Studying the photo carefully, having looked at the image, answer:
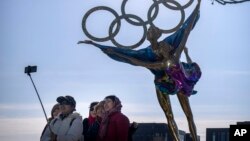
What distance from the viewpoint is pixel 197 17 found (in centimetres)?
1099

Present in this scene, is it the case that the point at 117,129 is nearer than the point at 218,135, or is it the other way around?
the point at 117,129

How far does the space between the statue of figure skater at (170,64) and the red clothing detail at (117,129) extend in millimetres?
1587

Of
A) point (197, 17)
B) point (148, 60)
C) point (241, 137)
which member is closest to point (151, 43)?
point (148, 60)

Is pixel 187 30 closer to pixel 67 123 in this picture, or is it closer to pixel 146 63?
pixel 146 63

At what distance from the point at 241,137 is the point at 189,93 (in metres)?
3.38

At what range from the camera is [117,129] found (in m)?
9.31

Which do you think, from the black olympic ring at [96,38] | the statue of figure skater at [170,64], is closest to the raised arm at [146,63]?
the statue of figure skater at [170,64]

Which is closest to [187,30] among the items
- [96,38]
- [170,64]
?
[170,64]

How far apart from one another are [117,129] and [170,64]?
1901 millimetres

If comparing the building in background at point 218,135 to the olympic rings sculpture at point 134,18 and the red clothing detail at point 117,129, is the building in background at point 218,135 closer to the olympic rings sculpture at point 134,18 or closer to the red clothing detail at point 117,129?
the olympic rings sculpture at point 134,18

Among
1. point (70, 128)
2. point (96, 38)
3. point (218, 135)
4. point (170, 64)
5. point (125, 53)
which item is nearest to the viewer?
point (70, 128)

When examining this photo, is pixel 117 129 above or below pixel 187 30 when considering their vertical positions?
below

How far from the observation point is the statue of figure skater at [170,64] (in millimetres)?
10581

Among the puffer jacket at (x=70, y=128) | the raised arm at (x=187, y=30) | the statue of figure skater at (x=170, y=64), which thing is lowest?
the puffer jacket at (x=70, y=128)
